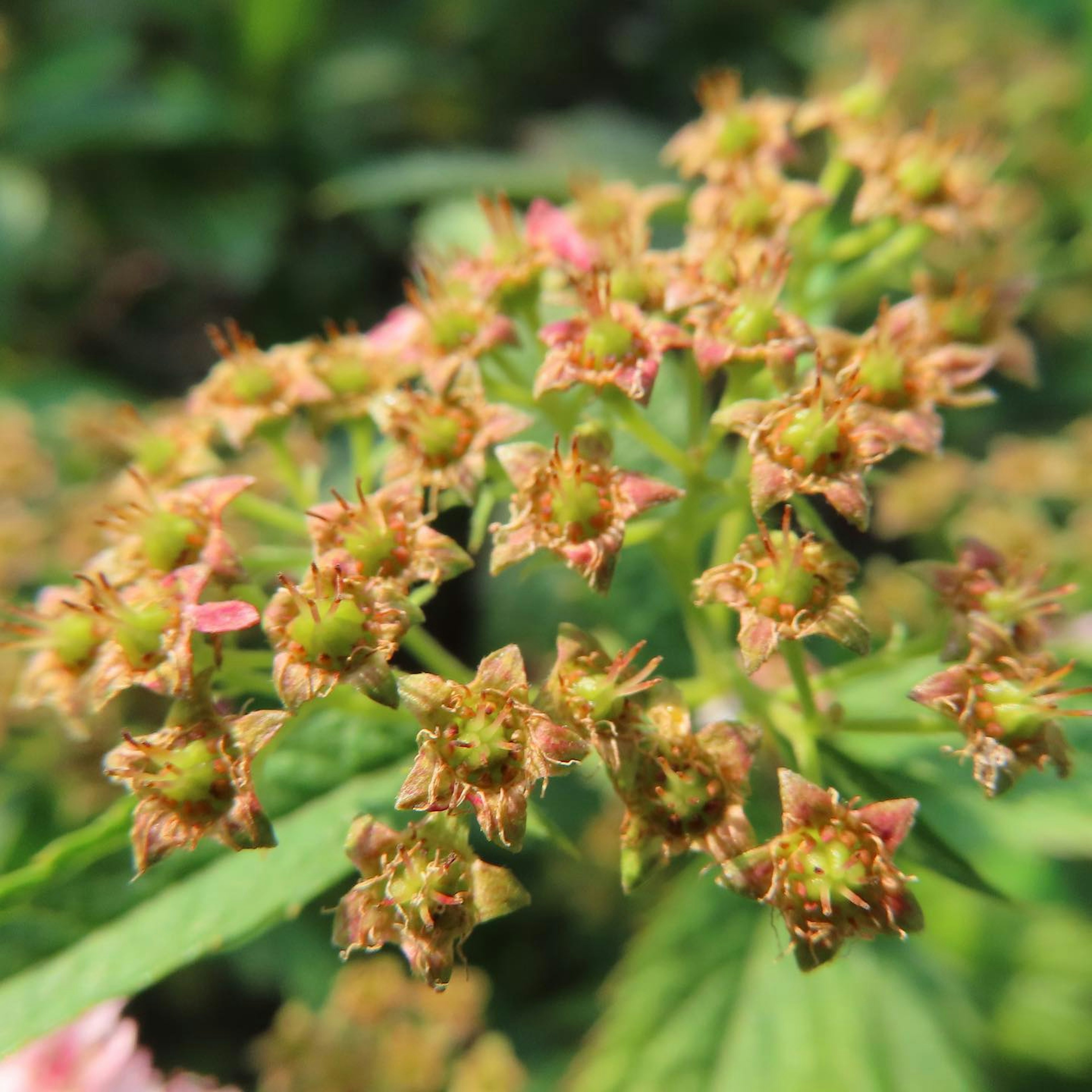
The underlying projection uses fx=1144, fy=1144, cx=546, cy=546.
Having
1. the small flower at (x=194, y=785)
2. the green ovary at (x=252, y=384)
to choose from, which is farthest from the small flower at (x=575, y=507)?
the green ovary at (x=252, y=384)

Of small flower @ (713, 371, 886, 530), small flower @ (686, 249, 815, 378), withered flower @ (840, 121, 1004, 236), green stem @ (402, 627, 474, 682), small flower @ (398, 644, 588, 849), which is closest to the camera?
small flower @ (398, 644, 588, 849)

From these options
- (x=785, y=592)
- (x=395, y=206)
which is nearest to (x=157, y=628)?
(x=785, y=592)

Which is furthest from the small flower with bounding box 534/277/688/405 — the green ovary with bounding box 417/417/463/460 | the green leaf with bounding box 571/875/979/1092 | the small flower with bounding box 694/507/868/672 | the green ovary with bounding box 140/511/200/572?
the green leaf with bounding box 571/875/979/1092

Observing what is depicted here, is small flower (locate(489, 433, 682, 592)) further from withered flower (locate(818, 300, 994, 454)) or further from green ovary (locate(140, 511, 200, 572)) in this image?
green ovary (locate(140, 511, 200, 572))

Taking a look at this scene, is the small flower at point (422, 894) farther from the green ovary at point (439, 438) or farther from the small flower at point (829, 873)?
the green ovary at point (439, 438)

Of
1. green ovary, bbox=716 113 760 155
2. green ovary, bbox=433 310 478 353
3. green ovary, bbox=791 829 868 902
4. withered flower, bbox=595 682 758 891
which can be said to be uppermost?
green ovary, bbox=716 113 760 155

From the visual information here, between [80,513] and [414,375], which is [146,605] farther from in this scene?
[80,513]

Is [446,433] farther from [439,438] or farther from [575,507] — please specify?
[575,507]
